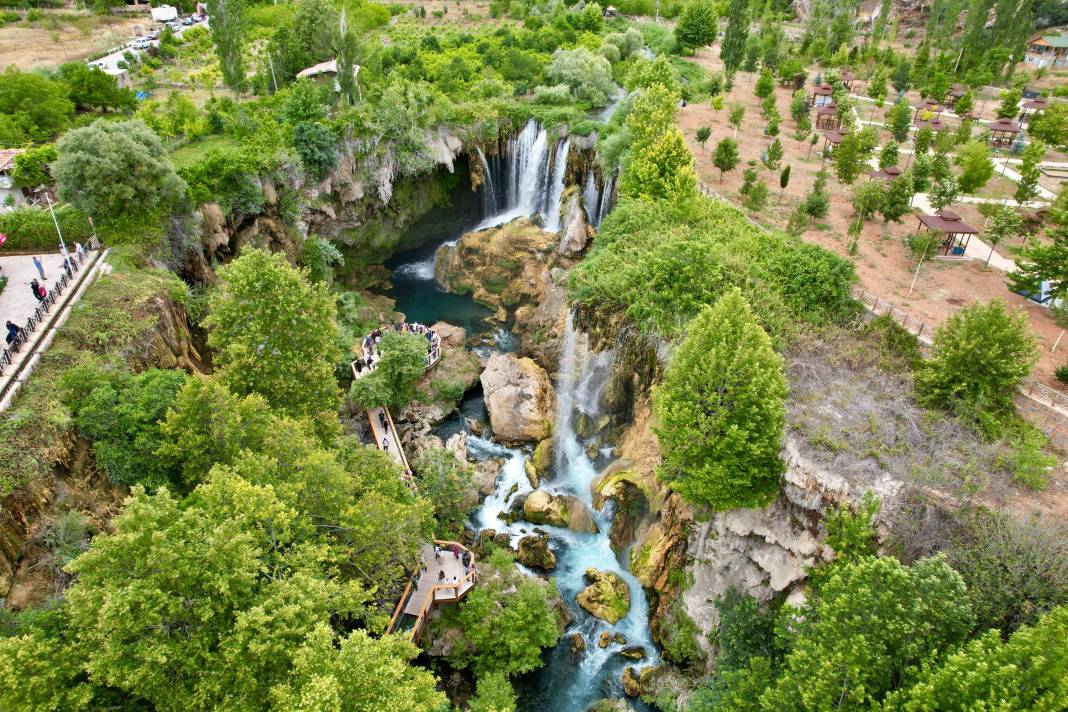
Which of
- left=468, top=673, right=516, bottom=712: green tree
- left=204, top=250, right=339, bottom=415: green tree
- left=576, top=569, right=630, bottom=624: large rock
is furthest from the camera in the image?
left=576, top=569, right=630, bottom=624: large rock

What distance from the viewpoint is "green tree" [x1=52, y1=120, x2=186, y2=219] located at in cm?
3509

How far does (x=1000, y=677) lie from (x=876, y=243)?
3214 cm

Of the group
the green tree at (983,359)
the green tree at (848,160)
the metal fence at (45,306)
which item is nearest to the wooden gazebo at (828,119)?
the green tree at (848,160)

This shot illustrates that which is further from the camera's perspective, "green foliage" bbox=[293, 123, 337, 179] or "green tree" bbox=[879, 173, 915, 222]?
"green foliage" bbox=[293, 123, 337, 179]

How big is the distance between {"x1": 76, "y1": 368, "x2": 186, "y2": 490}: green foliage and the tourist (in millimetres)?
5766

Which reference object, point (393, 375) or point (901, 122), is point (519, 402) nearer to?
point (393, 375)

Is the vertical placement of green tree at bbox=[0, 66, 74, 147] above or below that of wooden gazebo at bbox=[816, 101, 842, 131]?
above

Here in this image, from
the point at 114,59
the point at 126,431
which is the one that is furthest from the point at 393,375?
the point at 114,59

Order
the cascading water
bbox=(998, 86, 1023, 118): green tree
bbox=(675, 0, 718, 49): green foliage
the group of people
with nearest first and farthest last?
the cascading water
the group of people
bbox=(998, 86, 1023, 118): green tree
bbox=(675, 0, 718, 49): green foliage

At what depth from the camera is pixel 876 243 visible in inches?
1641

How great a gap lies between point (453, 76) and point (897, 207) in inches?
1722

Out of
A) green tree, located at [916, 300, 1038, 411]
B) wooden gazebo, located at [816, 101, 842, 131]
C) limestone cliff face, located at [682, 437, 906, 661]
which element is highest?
wooden gazebo, located at [816, 101, 842, 131]

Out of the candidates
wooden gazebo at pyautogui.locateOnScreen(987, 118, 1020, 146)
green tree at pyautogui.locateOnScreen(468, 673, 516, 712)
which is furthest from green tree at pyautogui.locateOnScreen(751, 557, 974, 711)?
wooden gazebo at pyautogui.locateOnScreen(987, 118, 1020, 146)

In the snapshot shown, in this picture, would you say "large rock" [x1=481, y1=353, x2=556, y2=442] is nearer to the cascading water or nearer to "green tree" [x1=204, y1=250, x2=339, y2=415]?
the cascading water
